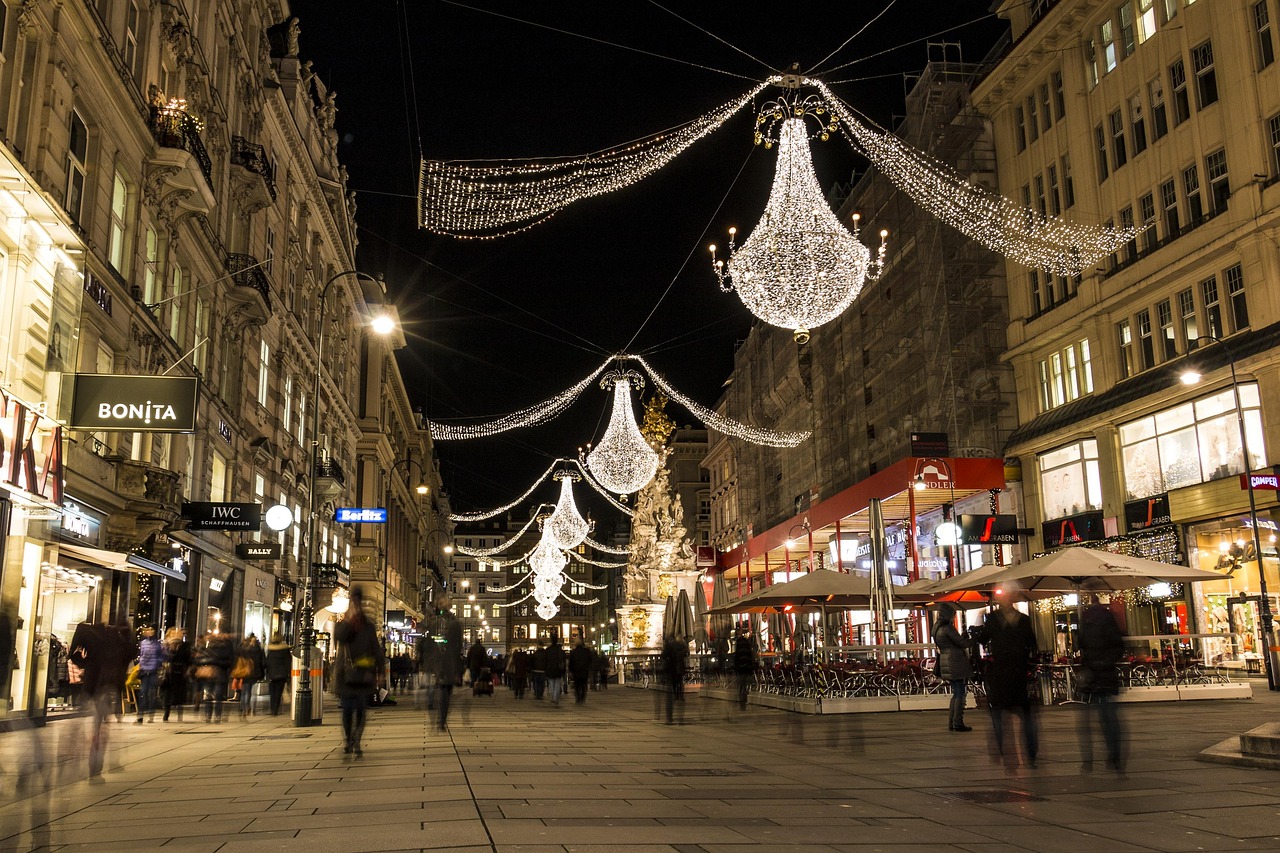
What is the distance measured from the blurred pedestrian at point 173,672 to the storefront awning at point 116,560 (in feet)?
5.62

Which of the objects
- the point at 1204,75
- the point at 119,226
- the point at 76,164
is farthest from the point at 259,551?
the point at 1204,75

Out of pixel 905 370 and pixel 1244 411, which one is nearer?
pixel 1244 411

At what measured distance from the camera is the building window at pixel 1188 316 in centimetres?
2978

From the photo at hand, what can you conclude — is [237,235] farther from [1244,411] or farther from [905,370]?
[1244,411]

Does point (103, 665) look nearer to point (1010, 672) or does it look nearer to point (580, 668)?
point (1010, 672)

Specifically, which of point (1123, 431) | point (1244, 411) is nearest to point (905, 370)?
point (1123, 431)

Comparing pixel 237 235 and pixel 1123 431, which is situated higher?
pixel 237 235

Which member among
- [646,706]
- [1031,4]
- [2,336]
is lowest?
[646,706]

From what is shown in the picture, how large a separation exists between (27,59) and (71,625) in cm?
1070

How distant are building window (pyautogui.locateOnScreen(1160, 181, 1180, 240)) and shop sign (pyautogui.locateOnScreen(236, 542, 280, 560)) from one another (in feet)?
84.9

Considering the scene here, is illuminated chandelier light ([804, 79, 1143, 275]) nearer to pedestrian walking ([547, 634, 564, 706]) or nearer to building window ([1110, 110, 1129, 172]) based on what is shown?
building window ([1110, 110, 1129, 172])

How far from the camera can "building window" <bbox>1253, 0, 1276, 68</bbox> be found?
27.0 m

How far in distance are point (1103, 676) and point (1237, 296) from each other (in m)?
21.4

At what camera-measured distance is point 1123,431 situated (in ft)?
107
